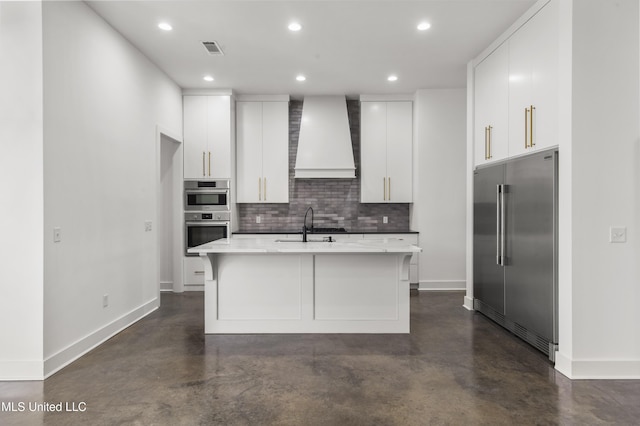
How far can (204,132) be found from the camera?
18.8ft

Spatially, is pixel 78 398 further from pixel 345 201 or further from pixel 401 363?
pixel 345 201

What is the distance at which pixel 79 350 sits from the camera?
3201 mm

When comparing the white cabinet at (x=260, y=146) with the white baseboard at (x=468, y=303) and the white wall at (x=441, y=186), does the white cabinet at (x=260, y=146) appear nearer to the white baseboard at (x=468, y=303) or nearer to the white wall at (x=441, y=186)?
the white wall at (x=441, y=186)

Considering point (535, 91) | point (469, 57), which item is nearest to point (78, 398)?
point (535, 91)

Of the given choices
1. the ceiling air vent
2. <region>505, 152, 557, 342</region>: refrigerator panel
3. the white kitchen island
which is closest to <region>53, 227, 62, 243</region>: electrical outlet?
the white kitchen island

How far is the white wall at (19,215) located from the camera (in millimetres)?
2750

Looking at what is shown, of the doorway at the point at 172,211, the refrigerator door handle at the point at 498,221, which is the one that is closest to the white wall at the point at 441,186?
the refrigerator door handle at the point at 498,221

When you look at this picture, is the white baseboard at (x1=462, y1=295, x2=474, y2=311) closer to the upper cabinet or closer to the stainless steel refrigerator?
the stainless steel refrigerator

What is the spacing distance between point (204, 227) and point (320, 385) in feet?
12.1

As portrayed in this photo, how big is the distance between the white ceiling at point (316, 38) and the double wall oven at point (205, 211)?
1.48 meters

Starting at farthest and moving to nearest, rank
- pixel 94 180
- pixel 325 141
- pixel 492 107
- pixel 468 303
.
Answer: pixel 325 141 < pixel 468 303 < pixel 492 107 < pixel 94 180

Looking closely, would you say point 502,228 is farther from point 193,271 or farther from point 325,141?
point 193,271

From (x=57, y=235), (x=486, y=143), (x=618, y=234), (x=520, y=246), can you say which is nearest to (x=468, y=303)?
(x=520, y=246)

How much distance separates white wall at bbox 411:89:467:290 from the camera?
5727 mm
